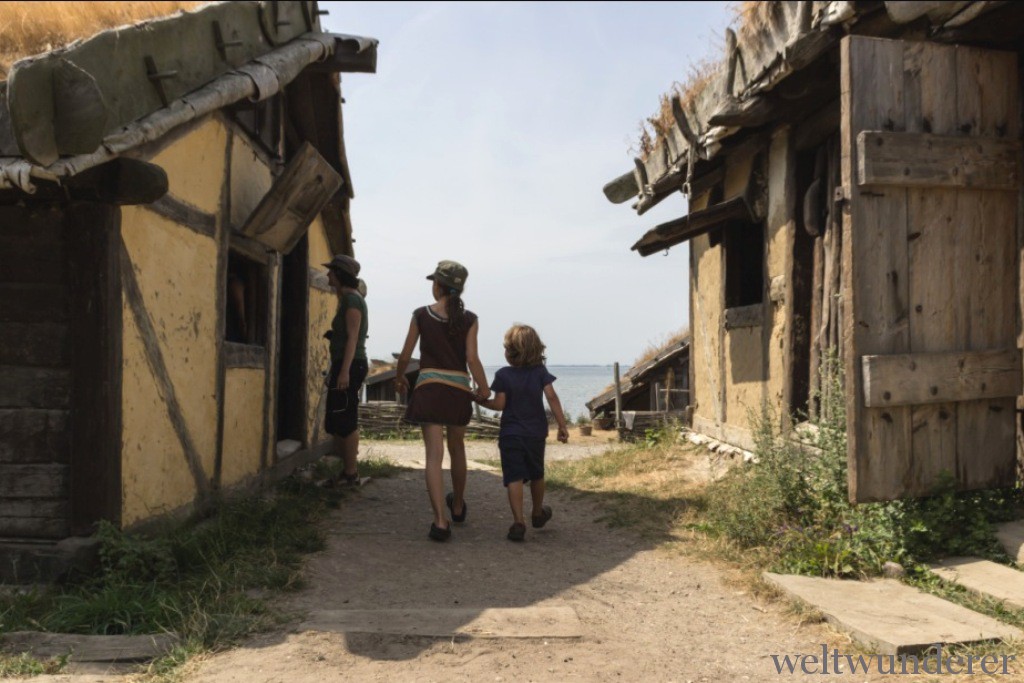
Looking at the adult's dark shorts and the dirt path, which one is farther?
the adult's dark shorts

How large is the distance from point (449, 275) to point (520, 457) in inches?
50.1

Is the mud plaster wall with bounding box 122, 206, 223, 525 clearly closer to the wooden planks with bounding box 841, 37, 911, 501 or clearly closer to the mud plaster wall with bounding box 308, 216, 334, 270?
the mud plaster wall with bounding box 308, 216, 334, 270

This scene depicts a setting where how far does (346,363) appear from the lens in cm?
662

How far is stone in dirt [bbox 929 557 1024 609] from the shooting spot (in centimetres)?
368

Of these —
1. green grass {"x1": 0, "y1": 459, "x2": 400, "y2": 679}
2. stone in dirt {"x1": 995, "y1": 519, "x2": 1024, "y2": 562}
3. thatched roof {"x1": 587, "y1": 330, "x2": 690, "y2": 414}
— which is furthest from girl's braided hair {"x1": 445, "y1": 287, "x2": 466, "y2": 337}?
thatched roof {"x1": 587, "y1": 330, "x2": 690, "y2": 414}

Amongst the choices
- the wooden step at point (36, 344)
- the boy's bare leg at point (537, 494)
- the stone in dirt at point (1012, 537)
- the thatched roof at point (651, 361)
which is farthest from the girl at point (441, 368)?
the thatched roof at point (651, 361)

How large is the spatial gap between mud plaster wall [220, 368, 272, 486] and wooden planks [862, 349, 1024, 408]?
4216 millimetres

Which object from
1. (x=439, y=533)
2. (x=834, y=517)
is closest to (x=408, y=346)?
(x=439, y=533)

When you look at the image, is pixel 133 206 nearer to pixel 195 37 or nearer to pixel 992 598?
pixel 195 37

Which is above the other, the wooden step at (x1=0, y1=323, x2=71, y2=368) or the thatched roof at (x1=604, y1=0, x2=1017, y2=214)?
the thatched roof at (x1=604, y1=0, x2=1017, y2=214)

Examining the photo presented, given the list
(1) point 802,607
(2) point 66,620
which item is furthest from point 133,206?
(1) point 802,607

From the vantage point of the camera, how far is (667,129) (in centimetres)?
855

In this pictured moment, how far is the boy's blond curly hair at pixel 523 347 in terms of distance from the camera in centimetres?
551

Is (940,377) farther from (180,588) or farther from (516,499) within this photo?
(180,588)
